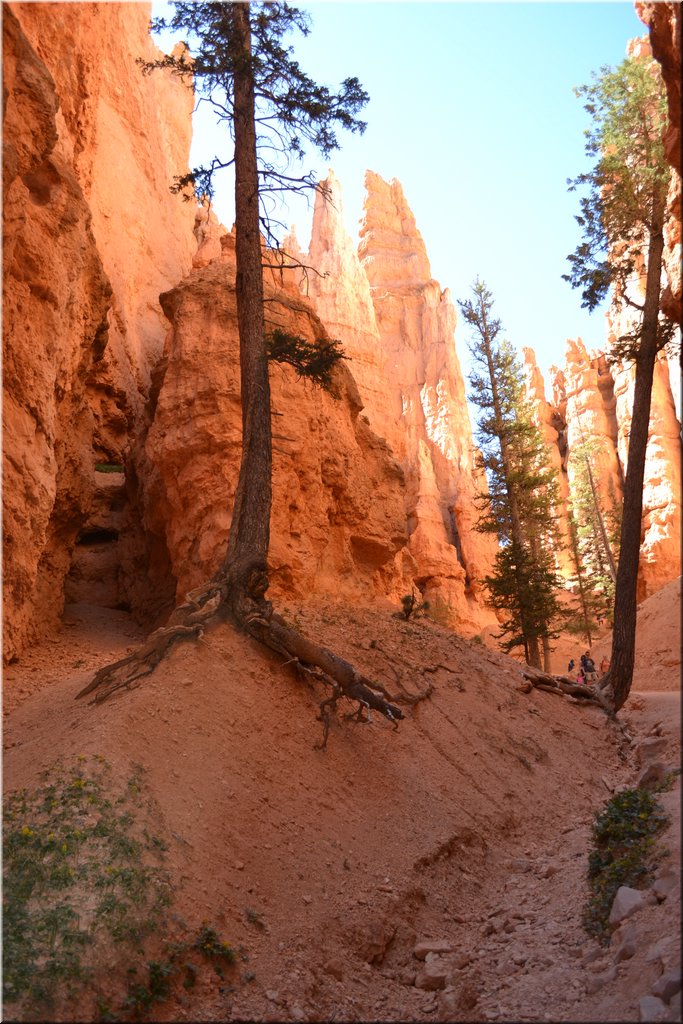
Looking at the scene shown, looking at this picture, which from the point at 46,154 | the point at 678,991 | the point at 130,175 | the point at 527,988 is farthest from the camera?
the point at 130,175

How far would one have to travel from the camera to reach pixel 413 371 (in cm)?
5559

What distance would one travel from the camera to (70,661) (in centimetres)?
1252

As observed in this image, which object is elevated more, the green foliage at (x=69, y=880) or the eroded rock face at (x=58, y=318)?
the eroded rock face at (x=58, y=318)

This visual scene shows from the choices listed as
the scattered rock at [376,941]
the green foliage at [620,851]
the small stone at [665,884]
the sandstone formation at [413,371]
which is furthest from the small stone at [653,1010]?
the sandstone formation at [413,371]

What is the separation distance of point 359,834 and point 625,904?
10.5ft

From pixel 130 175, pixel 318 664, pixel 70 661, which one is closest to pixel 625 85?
pixel 318 664

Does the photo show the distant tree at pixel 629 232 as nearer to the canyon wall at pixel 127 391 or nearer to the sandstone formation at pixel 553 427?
the canyon wall at pixel 127 391

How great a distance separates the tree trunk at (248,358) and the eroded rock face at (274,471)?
2714 mm

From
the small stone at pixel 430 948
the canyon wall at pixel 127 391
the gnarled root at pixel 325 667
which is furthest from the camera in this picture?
the canyon wall at pixel 127 391

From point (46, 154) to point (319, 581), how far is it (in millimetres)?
8982

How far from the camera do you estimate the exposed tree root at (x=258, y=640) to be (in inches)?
367

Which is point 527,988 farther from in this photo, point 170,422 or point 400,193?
point 400,193

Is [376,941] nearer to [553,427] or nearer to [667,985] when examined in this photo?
[667,985]

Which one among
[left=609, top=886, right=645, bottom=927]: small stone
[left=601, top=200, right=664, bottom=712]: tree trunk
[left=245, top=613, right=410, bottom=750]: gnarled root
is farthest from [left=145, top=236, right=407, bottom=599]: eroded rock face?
[left=609, top=886, right=645, bottom=927]: small stone
